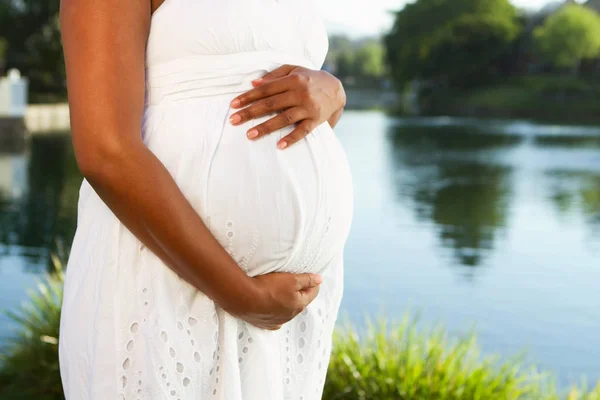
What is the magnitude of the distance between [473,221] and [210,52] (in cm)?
1029

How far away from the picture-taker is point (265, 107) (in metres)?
1.30

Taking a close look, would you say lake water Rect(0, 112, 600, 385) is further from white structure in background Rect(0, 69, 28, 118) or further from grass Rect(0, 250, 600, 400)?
white structure in background Rect(0, 69, 28, 118)

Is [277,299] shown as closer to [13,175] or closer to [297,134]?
[297,134]

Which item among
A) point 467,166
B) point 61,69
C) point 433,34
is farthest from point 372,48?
point 467,166

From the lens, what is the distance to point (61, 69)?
119 ft

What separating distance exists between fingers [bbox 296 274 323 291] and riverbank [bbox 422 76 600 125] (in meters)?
48.5

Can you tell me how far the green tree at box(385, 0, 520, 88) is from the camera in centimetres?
6356

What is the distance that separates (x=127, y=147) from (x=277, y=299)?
334mm

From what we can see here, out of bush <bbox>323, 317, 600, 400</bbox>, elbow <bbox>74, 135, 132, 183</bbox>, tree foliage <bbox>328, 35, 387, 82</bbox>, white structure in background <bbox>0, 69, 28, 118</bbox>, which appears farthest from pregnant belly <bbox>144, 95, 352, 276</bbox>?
tree foliage <bbox>328, 35, 387, 82</bbox>

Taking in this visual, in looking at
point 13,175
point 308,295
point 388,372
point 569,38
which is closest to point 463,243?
point 388,372

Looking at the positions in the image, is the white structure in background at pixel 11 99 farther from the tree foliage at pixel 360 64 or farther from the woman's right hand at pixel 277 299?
the tree foliage at pixel 360 64

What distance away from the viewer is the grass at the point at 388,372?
321 cm

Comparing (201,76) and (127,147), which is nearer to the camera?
(127,147)

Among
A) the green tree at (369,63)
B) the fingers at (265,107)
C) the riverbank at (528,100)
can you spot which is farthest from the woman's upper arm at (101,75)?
the green tree at (369,63)
